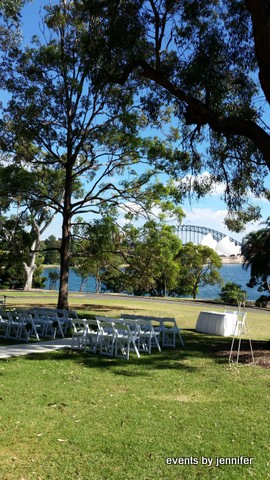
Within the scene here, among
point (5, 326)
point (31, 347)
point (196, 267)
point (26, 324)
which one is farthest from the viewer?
point (196, 267)

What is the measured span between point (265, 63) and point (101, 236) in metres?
11.7

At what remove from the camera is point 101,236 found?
18.3 metres

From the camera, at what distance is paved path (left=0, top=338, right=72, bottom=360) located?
392 inches

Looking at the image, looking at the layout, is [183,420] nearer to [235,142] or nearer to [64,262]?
[235,142]

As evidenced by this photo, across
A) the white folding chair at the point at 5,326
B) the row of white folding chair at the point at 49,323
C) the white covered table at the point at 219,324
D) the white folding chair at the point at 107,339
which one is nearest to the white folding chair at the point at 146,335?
the white folding chair at the point at 107,339

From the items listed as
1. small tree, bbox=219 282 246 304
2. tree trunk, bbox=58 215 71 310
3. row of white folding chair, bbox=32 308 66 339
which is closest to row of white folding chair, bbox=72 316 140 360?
row of white folding chair, bbox=32 308 66 339

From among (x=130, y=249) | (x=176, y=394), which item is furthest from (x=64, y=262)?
(x=176, y=394)

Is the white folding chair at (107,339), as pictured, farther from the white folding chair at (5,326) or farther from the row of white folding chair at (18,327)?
the white folding chair at (5,326)

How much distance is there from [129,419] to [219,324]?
10.2m

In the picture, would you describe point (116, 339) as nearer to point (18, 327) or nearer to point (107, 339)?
point (107, 339)

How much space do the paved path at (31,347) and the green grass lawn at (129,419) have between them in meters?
0.66

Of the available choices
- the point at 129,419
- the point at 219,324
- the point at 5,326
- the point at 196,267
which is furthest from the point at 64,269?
the point at 196,267

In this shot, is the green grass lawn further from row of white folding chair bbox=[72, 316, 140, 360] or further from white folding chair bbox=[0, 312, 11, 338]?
white folding chair bbox=[0, 312, 11, 338]

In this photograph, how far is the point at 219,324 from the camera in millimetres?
15320
